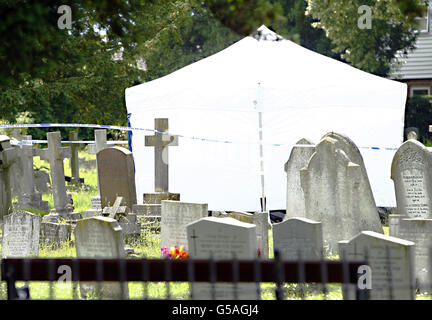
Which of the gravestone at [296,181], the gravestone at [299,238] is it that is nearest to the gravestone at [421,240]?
the gravestone at [299,238]

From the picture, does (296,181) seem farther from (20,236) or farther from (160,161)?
(20,236)

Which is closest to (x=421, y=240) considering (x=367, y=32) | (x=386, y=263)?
(x=386, y=263)

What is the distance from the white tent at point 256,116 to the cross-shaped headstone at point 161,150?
2.84ft

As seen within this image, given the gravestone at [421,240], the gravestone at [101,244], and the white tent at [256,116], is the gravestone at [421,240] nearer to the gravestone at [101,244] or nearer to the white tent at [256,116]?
the gravestone at [101,244]

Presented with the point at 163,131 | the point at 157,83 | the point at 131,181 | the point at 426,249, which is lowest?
the point at 426,249

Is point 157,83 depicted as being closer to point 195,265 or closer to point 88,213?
point 88,213

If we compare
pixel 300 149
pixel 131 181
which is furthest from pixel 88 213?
pixel 300 149

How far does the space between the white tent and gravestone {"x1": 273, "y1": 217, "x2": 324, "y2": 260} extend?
203 inches

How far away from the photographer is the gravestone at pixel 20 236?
10.3m

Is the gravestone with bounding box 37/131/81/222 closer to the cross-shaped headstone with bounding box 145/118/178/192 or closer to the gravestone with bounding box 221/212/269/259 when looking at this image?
the cross-shaped headstone with bounding box 145/118/178/192

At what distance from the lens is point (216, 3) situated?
5.95 meters

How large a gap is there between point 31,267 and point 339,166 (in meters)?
5.53

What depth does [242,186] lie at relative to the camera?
14.6 meters

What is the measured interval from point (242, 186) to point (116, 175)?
2.71 m
